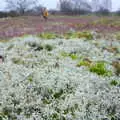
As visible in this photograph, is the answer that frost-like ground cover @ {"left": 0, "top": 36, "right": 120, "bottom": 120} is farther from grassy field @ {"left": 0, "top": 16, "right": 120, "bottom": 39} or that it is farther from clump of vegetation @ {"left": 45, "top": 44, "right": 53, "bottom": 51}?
grassy field @ {"left": 0, "top": 16, "right": 120, "bottom": 39}

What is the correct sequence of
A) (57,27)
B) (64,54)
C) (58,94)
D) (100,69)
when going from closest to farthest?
(58,94), (100,69), (64,54), (57,27)

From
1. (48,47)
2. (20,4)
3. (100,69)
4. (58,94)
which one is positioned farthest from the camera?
(20,4)

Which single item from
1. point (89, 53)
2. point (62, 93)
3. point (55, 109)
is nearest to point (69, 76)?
point (62, 93)

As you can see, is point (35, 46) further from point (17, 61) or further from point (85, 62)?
point (85, 62)

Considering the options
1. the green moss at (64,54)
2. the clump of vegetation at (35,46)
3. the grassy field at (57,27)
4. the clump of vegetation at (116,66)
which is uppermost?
the clump of vegetation at (35,46)

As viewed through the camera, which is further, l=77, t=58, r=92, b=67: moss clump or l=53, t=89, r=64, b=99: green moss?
l=77, t=58, r=92, b=67: moss clump

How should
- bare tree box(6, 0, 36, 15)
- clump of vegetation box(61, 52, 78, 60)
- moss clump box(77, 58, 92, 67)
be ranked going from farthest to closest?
bare tree box(6, 0, 36, 15) → clump of vegetation box(61, 52, 78, 60) → moss clump box(77, 58, 92, 67)

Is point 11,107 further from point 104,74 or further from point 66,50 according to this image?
point 66,50

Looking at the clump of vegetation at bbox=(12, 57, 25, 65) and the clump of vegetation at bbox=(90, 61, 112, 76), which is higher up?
the clump of vegetation at bbox=(12, 57, 25, 65)

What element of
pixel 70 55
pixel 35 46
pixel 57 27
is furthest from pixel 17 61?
pixel 57 27

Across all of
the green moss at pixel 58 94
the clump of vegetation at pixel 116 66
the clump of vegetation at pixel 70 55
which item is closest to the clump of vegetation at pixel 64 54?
the clump of vegetation at pixel 70 55

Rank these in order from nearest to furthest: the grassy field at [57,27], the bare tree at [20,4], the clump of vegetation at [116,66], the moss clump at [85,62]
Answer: the clump of vegetation at [116,66]
the moss clump at [85,62]
the grassy field at [57,27]
the bare tree at [20,4]

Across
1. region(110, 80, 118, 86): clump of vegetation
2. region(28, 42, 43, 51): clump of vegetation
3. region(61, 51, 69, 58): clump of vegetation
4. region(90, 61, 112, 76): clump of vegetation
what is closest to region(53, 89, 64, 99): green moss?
region(110, 80, 118, 86): clump of vegetation

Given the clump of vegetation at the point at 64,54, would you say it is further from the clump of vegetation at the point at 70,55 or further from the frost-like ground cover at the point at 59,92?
the frost-like ground cover at the point at 59,92
